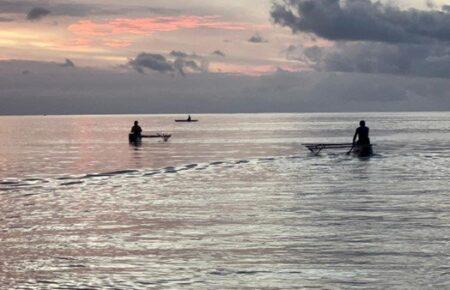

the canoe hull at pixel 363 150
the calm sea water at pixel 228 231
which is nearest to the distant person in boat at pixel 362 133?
the canoe hull at pixel 363 150

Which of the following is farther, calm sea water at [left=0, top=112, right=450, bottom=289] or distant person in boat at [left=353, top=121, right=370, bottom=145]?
distant person in boat at [left=353, top=121, right=370, bottom=145]

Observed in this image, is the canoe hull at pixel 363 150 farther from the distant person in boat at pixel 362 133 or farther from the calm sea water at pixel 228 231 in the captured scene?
the calm sea water at pixel 228 231

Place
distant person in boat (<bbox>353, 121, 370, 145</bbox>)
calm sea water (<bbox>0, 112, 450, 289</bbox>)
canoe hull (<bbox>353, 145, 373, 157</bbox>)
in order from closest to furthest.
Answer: calm sea water (<bbox>0, 112, 450, 289</bbox>) → distant person in boat (<bbox>353, 121, 370, 145</bbox>) → canoe hull (<bbox>353, 145, 373, 157</bbox>)

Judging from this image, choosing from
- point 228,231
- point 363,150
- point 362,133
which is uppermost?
point 362,133

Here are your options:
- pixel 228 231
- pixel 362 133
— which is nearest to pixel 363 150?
pixel 362 133

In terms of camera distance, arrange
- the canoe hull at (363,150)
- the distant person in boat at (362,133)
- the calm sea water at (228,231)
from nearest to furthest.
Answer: the calm sea water at (228,231) < the distant person in boat at (362,133) < the canoe hull at (363,150)

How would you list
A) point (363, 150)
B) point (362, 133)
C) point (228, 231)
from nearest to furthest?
point (228, 231) < point (362, 133) < point (363, 150)

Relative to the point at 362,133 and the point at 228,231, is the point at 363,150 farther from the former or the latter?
the point at 228,231

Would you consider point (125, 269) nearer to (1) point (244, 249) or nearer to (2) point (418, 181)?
(1) point (244, 249)

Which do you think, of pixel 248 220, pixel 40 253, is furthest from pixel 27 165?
pixel 40 253

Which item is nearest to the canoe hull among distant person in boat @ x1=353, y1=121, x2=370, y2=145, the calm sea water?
distant person in boat @ x1=353, y1=121, x2=370, y2=145

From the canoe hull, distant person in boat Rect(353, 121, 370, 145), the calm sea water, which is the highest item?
distant person in boat Rect(353, 121, 370, 145)

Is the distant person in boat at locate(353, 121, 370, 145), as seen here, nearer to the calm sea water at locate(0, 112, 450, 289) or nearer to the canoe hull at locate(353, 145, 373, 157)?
the canoe hull at locate(353, 145, 373, 157)

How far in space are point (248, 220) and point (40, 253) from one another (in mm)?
7493
